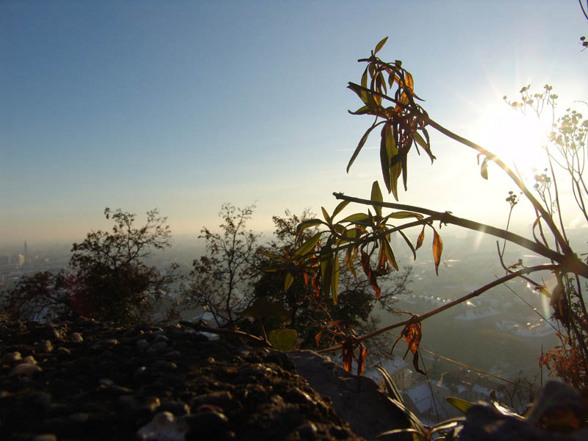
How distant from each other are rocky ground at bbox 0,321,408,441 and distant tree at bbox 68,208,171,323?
811 centimetres

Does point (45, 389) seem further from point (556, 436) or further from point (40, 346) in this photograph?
point (556, 436)

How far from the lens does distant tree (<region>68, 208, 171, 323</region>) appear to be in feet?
28.6

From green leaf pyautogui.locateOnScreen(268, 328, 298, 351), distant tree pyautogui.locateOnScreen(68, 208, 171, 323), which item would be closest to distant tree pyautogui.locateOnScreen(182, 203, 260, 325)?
distant tree pyautogui.locateOnScreen(68, 208, 171, 323)

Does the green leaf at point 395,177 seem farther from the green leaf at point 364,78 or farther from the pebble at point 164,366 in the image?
the pebble at point 164,366

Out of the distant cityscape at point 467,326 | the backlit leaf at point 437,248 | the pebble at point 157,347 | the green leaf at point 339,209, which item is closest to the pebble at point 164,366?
the pebble at point 157,347

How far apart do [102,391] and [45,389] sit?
5.2 inches

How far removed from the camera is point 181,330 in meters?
1.29

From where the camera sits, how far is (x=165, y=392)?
0.80m

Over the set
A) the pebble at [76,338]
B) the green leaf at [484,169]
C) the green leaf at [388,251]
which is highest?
the green leaf at [484,169]

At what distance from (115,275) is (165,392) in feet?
31.8

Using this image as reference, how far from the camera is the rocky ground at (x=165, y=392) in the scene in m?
0.68

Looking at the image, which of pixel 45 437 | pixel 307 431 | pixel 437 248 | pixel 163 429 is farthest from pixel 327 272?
pixel 45 437

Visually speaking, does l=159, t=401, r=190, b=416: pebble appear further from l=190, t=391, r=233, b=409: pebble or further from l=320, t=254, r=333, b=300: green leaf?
l=320, t=254, r=333, b=300: green leaf

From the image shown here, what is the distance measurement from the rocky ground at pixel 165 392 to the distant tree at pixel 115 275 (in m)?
8.11
